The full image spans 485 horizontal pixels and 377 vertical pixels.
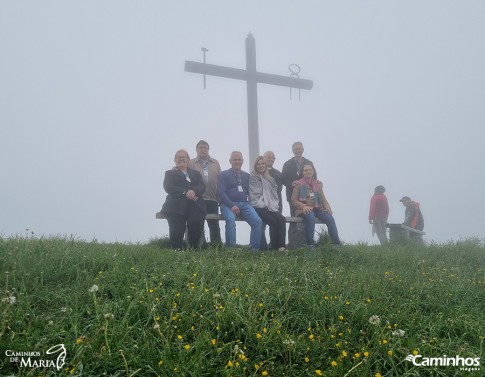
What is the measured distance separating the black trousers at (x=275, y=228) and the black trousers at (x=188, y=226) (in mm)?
1177

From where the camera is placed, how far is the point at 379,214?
11242 mm

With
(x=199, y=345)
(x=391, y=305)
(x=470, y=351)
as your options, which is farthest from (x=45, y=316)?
(x=470, y=351)

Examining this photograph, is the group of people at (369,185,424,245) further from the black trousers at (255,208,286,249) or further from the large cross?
the black trousers at (255,208,286,249)

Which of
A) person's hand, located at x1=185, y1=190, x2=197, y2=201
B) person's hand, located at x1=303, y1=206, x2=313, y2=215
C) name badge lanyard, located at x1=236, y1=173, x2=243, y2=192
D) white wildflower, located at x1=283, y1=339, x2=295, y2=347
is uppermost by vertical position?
name badge lanyard, located at x1=236, y1=173, x2=243, y2=192

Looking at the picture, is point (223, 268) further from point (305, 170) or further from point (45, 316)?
point (305, 170)

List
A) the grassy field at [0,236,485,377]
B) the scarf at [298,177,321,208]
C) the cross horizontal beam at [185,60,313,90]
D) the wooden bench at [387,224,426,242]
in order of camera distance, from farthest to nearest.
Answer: the cross horizontal beam at [185,60,313,90] < the wooden bench at [387,224,426,242] < the scarf at [298,177,321,208] < the grassy field at [0,236,485,377]

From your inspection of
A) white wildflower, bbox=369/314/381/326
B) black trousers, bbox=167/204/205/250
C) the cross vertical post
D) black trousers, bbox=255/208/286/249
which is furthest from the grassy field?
the cross vertical post

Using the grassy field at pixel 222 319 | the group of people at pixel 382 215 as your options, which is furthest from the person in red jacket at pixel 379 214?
the grassy field at pixel 222 319

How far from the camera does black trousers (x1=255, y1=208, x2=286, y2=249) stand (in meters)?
7.36

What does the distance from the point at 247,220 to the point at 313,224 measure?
1.29 m

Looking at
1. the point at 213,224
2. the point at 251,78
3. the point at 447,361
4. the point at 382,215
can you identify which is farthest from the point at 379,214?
the point at 447,361

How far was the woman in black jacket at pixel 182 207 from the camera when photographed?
272 inches

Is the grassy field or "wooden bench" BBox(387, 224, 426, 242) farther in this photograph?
"wooden bench" BBox(387, 224, 426, 242)

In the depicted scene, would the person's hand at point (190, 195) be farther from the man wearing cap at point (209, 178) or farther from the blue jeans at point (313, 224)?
the blue jeans at point (313, 224)
